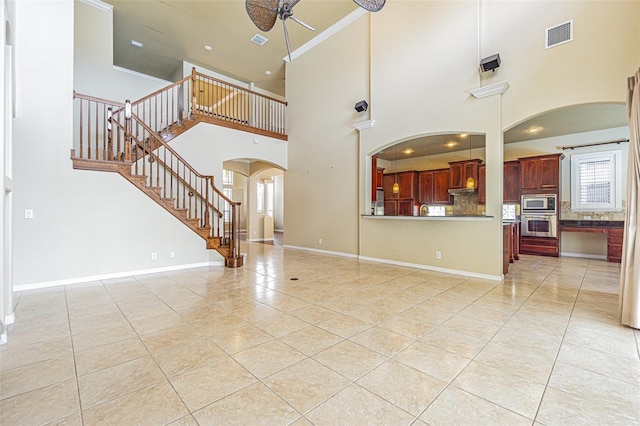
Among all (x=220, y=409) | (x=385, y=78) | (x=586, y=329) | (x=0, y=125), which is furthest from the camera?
(x=385, y=78)

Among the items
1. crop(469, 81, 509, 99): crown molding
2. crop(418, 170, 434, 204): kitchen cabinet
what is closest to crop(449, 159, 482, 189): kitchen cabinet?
crop(418, 170, 434, 204): kitchen cabinet

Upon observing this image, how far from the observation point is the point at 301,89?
7.99 meters

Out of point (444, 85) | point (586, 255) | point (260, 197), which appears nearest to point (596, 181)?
point (586, 255)

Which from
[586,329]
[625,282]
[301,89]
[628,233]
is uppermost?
[301,89]

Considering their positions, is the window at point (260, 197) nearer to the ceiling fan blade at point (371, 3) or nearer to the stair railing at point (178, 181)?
the stair railing at point (178, 181)

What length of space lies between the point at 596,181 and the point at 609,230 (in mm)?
1274

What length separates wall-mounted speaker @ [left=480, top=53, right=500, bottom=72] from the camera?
14.0 ft

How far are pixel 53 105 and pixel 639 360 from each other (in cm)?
746

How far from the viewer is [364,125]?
20.4 ft

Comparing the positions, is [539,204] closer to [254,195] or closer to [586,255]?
[586,255]

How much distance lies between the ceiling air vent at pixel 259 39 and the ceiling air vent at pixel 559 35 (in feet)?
20.5

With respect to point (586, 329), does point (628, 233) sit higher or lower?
higher

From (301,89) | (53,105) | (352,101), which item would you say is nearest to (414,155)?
(352,101)

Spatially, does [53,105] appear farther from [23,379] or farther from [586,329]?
[586,329]
